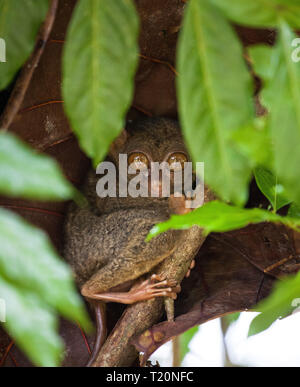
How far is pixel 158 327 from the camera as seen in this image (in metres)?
2.06

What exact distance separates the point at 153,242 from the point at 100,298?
39 cm

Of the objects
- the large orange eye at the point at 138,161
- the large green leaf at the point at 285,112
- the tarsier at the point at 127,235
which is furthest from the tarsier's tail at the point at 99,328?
the large green leaf at the point at 285,112

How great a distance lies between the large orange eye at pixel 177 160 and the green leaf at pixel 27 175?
74.3 inches

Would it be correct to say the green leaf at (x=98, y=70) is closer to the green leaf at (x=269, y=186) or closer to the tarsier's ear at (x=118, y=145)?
the green leaf at (x=269, y=186)

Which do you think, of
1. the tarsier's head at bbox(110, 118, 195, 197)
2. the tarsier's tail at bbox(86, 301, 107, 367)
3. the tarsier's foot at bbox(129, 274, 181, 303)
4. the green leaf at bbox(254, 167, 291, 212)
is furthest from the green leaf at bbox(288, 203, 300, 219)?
the tarsier's tail at bbox(86, 301, 107, 367)

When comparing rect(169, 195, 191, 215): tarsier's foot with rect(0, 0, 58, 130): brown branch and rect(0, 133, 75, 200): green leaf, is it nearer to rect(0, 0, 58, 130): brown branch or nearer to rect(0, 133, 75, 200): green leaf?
rect(0, 0, 58, 130): brown branch

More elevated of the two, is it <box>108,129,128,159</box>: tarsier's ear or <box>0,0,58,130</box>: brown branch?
<box>0,0,58,130</box>: brown branch

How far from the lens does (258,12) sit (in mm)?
841

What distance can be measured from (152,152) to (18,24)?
1625 mm

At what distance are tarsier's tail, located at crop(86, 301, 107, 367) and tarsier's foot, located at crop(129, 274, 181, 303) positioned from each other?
252mm

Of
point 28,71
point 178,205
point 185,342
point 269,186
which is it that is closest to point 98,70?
point 28,71

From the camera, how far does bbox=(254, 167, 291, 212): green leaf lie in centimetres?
160
